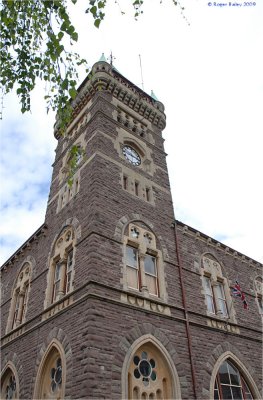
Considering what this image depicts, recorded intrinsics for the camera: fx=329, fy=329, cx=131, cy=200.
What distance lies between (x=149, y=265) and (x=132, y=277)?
1.32 meters

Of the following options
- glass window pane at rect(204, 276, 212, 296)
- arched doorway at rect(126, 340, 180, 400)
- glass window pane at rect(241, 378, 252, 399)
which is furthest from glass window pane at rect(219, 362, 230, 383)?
glass window pane at rect(204, 276, 212, 296)

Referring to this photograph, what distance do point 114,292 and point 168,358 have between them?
2.83m

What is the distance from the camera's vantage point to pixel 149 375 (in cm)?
1041

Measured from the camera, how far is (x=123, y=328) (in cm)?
1016

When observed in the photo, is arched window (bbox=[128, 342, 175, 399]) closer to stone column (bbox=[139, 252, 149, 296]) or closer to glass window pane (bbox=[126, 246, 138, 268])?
stone column (bbox=[139, 252, 149, 296])

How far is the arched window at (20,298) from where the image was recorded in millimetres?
14784

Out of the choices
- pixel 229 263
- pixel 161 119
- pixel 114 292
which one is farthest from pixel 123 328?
pixel 161 119

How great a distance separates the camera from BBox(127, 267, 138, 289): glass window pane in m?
11.8

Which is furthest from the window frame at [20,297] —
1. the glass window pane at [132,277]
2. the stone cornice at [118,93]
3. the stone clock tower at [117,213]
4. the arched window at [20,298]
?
the stone cornice at [118,93]

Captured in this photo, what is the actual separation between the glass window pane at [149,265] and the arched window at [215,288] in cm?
300

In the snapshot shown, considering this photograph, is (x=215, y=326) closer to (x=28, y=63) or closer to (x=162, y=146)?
(x=162, y=146)

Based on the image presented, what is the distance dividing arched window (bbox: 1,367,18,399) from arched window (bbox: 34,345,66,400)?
194 centimetres

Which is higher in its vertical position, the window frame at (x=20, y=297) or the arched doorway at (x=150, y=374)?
the window frame at (x=20, y=297)

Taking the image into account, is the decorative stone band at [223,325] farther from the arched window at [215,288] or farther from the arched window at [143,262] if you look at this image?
the arched window at [143,262]
